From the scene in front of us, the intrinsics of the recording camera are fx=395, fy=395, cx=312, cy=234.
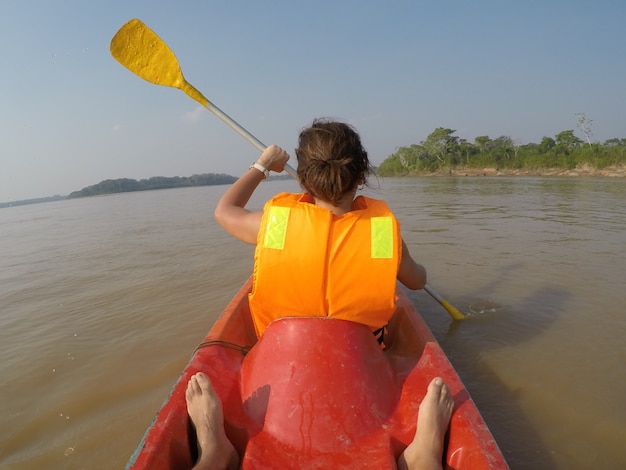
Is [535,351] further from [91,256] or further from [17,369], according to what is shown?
[91,256]

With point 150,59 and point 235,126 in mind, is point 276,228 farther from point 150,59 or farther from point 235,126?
point 150,59

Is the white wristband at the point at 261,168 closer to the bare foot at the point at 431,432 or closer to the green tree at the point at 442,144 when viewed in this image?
the bare foot at the point at 431,432

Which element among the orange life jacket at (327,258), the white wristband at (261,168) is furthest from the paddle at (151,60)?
the orange life jacket at (327,258)

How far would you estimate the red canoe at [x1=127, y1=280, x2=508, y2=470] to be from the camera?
126 cm

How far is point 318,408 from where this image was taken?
4.42 feet

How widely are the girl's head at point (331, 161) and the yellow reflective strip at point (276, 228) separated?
0.15 m

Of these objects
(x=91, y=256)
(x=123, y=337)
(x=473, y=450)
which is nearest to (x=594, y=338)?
(x=473, y=450)

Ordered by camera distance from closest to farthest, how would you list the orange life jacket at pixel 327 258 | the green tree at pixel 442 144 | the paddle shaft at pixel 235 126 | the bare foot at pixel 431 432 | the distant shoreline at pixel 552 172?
the bare foot at pixel 431 432 < the orange life jacket at pixel 327 258 < the paddle shaft at pixel 235 126 < the distant shoreline at pixel 552 172 < the green tree at pixel 442 144

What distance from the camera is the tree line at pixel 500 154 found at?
24.2 meters

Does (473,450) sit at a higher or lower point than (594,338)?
higher

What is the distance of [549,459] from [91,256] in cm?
→ 654

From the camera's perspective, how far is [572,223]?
6324 millimetres

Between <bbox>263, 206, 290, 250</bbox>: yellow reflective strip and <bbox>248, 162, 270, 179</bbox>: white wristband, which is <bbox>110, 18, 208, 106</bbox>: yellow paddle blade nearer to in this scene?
<bbox>248, 162, 270, 179</bbox>: white wristband

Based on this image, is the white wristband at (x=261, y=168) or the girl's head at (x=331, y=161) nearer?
the girl's head at (x=331, y=161)
